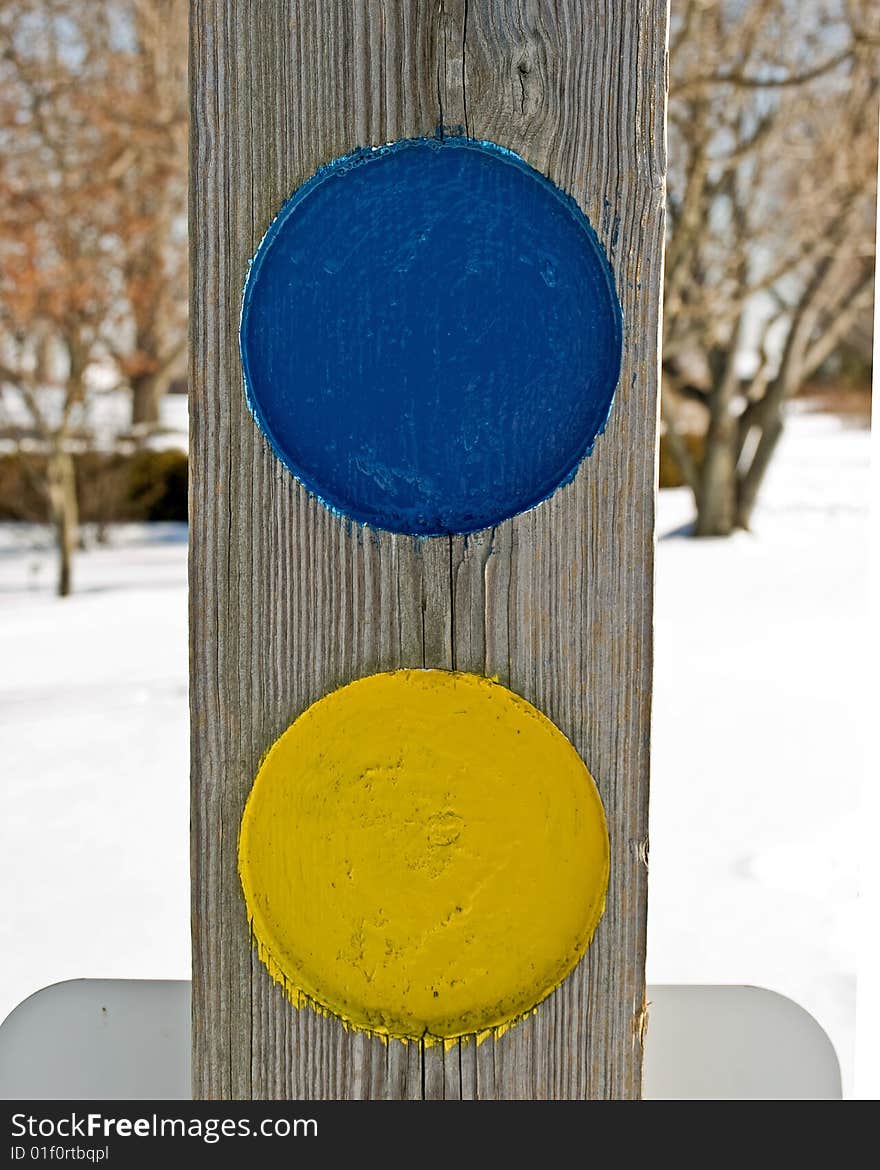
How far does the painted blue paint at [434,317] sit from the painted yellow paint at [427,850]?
186mm

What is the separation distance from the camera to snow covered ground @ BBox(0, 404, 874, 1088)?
119 inches

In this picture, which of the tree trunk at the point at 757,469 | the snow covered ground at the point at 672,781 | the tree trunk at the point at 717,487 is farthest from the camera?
the tree trunk at the point at 757,469

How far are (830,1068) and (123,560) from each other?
327 inches

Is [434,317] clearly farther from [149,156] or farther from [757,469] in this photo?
[757,469]

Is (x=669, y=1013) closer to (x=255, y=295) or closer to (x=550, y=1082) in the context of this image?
(x=550, y=1082)

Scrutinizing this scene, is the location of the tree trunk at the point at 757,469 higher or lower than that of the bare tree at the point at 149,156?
lower

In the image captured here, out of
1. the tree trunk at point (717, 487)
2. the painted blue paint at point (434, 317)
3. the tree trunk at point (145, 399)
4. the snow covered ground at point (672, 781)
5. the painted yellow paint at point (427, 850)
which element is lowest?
the snow covered ground at point (672, 781)

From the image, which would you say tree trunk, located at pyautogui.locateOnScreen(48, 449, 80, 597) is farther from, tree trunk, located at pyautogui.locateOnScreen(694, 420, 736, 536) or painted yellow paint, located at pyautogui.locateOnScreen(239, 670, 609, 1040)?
painted yellow paint, located at pyautogui.locateOnScreen(239, 670, 609, 1040)

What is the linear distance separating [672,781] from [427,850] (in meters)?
3.52

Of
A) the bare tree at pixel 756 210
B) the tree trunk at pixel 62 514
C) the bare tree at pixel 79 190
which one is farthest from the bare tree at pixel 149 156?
the bare tree at pixel 756 210

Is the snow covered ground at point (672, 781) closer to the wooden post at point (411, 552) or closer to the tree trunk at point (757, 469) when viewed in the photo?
the tree trunk at point (757, 469)

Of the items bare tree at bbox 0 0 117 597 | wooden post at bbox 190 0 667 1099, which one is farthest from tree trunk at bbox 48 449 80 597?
wooden post at bbox 190 0 667 1099

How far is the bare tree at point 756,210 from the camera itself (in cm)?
757

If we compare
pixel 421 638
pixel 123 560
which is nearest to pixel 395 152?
pixel 421 638
